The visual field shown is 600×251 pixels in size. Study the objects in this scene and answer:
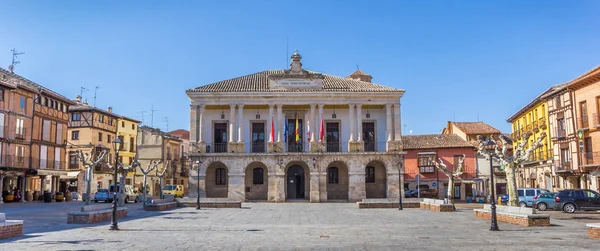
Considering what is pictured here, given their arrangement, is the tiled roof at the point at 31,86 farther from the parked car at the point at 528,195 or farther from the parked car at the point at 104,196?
the parked car at the point at 528,195

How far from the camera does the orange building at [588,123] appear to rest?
33.2m

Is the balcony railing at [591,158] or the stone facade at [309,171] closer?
the balcony railing at [591,158]

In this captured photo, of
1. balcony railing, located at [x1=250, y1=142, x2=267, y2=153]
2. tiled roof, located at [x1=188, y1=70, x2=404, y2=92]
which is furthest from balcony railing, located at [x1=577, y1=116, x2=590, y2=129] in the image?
Answer: balcony railing, located at [x1=250, y1=142, x2=267, y2=153]

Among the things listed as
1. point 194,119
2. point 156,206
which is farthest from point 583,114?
point 156,206

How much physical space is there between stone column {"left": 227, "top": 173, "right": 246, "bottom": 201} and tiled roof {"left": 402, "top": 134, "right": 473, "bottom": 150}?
2081 cm

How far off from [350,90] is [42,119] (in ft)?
90.4

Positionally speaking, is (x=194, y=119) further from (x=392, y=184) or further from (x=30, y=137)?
(x=392, y=184)

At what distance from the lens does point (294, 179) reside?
4184 centimetres

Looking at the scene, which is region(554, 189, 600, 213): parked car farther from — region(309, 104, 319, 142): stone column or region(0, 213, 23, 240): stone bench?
region(0, 213, 23, 240): stone bench

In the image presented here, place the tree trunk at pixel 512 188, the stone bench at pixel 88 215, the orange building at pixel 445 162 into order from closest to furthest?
the stone bench at pixel 88 215 < the tree trunk at pixel 512 188 < the orange building at pixel 445 162

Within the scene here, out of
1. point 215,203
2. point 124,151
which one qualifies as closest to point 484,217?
point 215,203

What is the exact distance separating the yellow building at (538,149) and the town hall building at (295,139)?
11096 millimetres

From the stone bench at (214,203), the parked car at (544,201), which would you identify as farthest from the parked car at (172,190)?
the parked car at (544,201)

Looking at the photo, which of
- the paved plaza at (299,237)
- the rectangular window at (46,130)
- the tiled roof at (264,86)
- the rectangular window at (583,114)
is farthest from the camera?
the rectangular window at (46,130)
